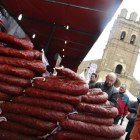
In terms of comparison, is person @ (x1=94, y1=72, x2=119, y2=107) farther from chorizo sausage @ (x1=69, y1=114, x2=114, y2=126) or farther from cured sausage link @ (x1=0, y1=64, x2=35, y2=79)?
cured sausage link @ (x1=0, y1=64, x2=35, y2=79)

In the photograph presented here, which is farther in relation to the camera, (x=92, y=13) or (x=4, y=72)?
(x=92, y=13)

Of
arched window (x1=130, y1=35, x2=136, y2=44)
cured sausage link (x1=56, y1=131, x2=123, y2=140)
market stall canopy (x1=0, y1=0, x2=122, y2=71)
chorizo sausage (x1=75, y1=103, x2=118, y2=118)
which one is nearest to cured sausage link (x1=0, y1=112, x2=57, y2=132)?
cured sausage link (x1=56, y1=131, x2=123, y2=140)

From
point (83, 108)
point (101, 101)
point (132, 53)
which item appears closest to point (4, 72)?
point (83, 108)

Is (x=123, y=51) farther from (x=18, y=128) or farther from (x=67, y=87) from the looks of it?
(x=18, y=128)

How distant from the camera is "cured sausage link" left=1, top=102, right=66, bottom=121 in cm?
159

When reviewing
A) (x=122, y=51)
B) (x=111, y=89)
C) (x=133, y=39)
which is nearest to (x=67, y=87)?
(x=111, y=89)

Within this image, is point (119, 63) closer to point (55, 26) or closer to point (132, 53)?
point (132, 53)

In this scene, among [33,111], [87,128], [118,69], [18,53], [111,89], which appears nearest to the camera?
[87,128]

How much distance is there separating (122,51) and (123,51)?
302 millimetres

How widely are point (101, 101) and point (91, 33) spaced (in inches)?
171

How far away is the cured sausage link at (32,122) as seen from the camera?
1.56 meters

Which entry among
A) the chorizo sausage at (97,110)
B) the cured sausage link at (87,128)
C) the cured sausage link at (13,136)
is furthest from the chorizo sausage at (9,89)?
the chorizo sausage at (97,110)

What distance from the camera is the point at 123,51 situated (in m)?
33.7

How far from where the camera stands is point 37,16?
5.32 m
